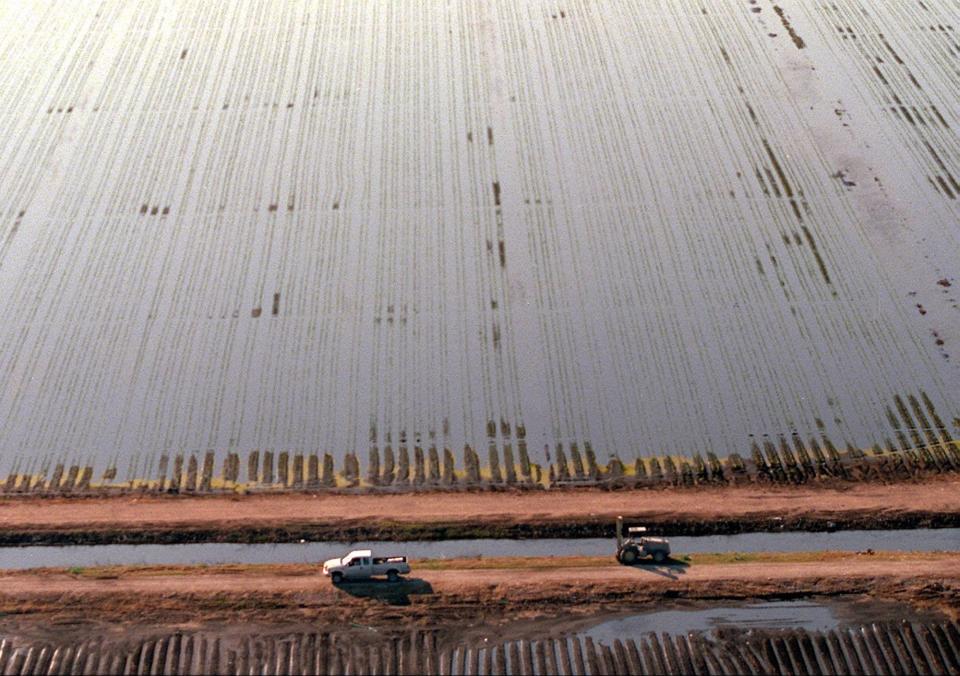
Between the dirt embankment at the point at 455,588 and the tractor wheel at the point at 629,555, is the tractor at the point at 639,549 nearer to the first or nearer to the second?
the tractor wheel at the point at 629,555

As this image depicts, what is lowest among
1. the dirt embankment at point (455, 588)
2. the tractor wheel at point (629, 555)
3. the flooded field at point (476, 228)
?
the dirt embankment at point (455, 588)

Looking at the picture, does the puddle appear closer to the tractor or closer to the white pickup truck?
the tractor

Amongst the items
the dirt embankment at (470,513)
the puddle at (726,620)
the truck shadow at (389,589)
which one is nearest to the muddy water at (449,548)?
the dirt embankment at (470,513)

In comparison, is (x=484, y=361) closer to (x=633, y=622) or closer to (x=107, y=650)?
(x=633, y=622)


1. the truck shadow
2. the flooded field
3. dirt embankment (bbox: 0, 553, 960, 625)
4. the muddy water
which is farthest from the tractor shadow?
the truck shadow

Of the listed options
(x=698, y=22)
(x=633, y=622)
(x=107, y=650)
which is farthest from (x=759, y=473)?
(x=698, y=22)

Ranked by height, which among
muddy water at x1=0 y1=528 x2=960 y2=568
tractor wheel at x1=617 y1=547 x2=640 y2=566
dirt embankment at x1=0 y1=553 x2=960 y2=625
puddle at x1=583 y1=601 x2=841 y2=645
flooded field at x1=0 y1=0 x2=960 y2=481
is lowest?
puddle at x1=583 y1=601 x2=841 y2=645

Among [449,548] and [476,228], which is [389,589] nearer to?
[449,548]
